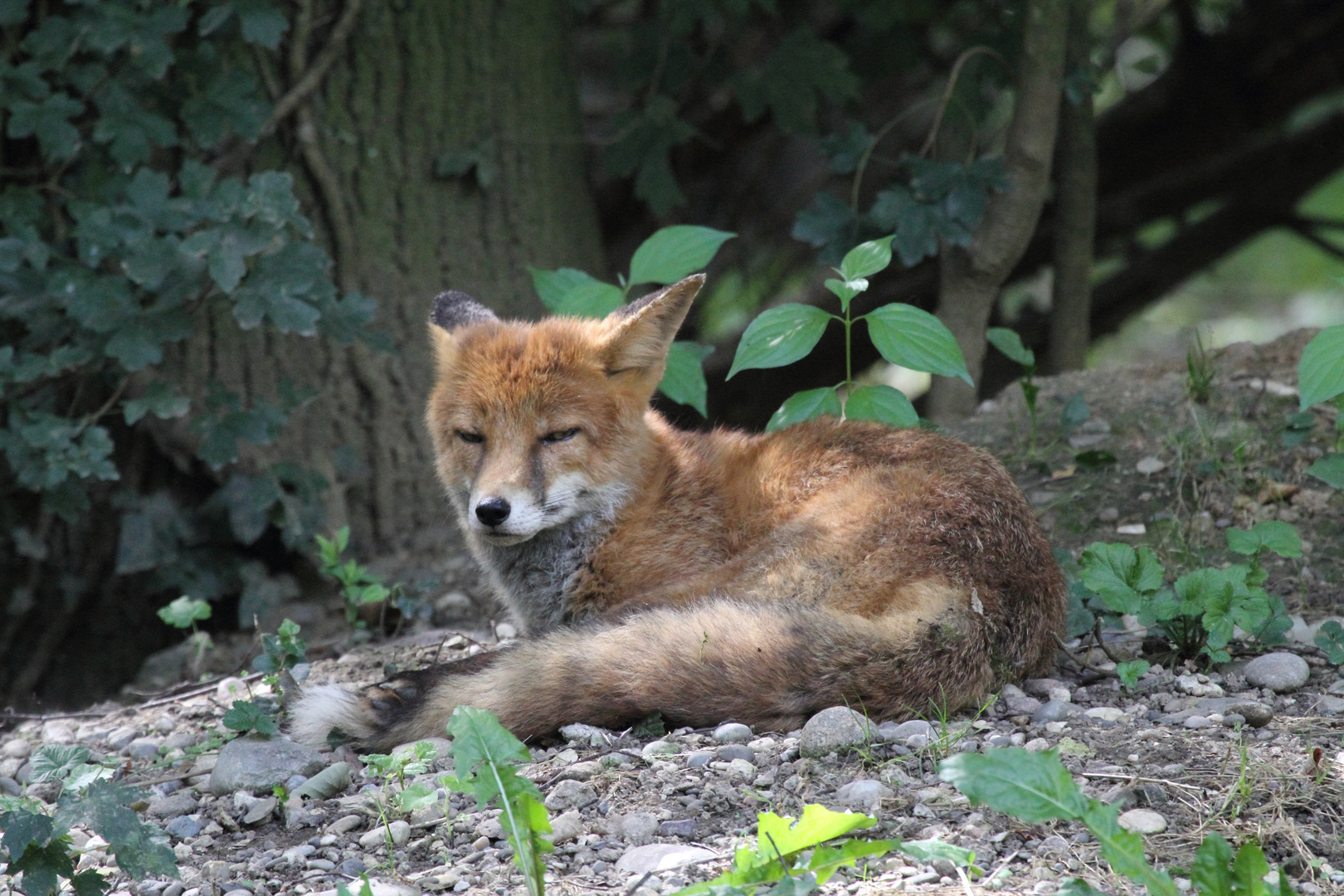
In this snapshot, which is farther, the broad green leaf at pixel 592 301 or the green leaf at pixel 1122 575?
the broad green leaf at pixel 592 301

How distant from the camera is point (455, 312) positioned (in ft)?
13.7

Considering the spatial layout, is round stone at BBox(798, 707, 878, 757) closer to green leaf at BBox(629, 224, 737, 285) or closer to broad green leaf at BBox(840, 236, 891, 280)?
broad green leaf at BBox(840, 236, 891, 280)

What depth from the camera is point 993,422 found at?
484 cm

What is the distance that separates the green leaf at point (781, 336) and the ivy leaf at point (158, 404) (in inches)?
90.0

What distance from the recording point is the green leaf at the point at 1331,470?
10.5ft

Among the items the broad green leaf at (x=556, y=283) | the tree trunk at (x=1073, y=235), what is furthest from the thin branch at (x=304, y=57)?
the tree trunk at (x=1073, y=235)

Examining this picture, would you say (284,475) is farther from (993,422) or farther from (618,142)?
(993,422)

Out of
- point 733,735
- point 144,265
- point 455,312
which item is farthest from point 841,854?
point 144,265

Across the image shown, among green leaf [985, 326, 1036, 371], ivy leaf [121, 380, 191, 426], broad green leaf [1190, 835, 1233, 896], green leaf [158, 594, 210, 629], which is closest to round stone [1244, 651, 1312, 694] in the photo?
broad green leaf [1190, 835, 1233, 896]

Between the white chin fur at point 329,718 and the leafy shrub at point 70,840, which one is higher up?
the leafy shrub at point 70,840

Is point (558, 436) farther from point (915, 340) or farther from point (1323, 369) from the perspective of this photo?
point (1323, 369)

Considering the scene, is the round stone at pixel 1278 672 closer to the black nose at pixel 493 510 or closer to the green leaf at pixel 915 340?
the green leaf at pixel 915 340

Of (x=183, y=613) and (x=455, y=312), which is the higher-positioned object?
(x=455, y=312)

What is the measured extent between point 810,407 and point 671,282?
2.19 feet
